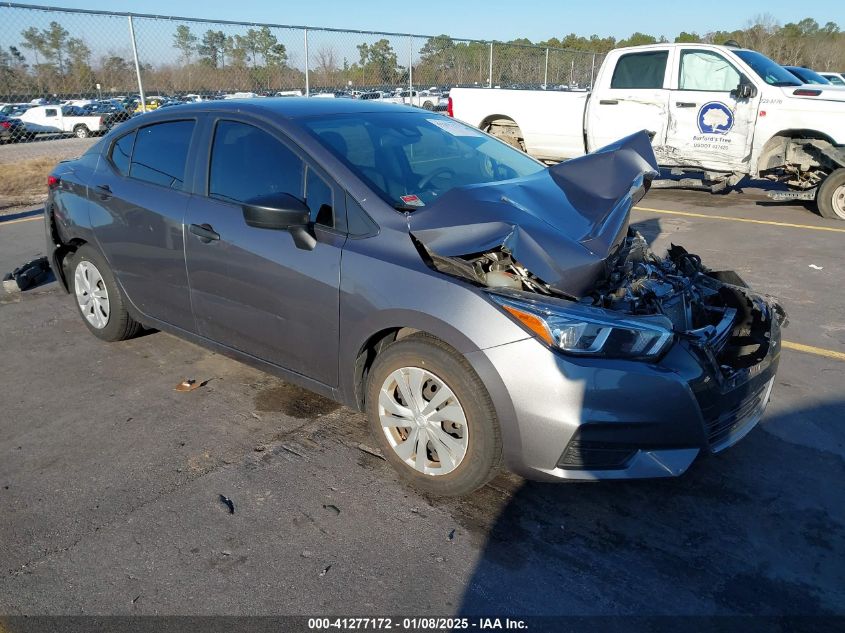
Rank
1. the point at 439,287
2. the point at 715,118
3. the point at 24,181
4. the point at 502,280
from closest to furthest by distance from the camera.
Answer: the point at 439,287 → the point at 502,280 → the point at 715,118 → the point at 24,181

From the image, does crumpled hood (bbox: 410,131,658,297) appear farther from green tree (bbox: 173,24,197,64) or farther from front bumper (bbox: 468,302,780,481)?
green tree (bbox: 173,24,197,64)

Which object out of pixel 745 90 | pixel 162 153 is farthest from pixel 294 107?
pixel 745 90

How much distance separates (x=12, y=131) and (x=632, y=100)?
15.1m

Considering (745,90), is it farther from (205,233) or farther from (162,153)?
(205,233)

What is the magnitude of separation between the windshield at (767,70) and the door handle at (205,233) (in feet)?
27.9

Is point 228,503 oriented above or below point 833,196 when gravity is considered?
below

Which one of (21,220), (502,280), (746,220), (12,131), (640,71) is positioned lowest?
(21,220)

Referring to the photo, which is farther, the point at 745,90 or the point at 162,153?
the point at 745,90

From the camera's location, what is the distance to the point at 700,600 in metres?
2.43

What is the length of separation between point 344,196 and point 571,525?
1.87m

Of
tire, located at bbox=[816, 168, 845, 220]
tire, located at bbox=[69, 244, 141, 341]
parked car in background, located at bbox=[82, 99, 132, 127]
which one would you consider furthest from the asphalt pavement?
parked car in background, located at bbox=[82, 99, 132, 127]

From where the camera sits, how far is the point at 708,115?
955 cm

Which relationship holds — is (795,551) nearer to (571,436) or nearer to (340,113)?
(571,436)

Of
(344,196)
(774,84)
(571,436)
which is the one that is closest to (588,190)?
(344,196)
